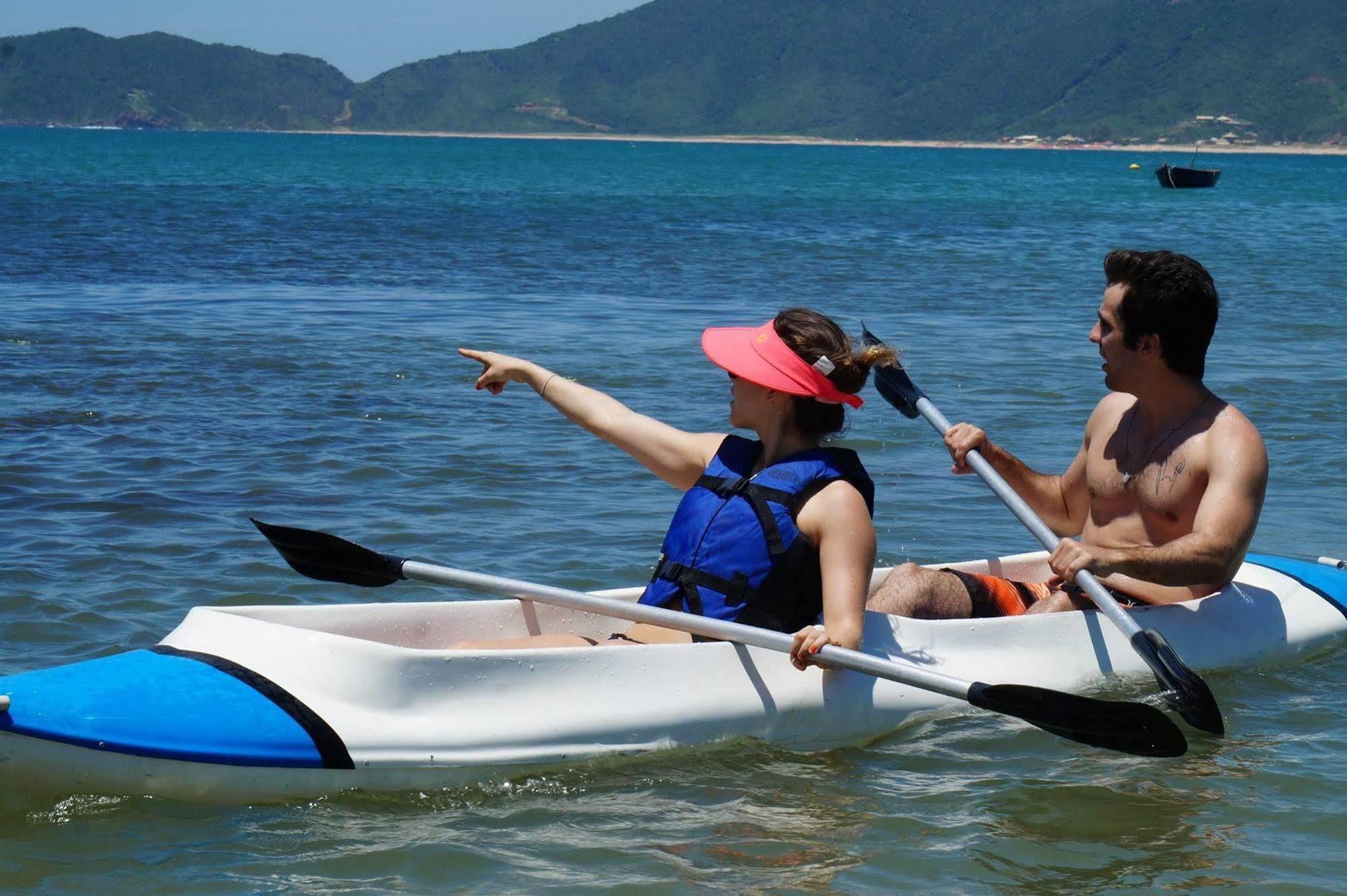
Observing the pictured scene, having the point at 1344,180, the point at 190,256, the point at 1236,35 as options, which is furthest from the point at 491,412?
the point at 1236,35

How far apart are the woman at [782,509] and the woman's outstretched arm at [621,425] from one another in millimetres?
216

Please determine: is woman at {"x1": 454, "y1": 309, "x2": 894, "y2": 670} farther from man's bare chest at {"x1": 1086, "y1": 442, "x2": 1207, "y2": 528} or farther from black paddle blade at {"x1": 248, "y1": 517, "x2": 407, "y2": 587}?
man's bare chest at {"x1": 1086, "y1": 442, "x2": 1207, "y2": 528}

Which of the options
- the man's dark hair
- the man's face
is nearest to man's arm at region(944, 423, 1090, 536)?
the man's face

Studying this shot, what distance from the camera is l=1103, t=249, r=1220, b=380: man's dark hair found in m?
4.92

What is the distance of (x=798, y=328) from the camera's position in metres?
4.38

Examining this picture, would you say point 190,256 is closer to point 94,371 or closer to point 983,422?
point 94,371

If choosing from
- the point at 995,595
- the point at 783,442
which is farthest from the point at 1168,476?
the point at 783,442

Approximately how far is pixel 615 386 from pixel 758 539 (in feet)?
23.0

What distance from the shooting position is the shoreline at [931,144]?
13575 centimetres

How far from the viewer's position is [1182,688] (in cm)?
467

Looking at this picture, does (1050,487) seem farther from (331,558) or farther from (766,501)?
(331,558)

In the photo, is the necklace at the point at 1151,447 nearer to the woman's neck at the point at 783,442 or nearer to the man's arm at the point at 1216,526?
the man's arm at the point at 1216,526

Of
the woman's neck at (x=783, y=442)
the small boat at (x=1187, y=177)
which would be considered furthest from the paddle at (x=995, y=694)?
the small boat at (x=1187, y=177)

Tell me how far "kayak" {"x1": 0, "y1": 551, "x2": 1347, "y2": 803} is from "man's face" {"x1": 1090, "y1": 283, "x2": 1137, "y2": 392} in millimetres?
804
